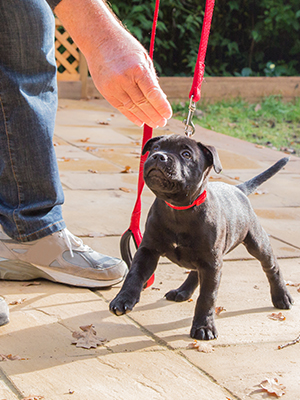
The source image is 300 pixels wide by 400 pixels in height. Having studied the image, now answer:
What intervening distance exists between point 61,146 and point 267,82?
5.54 m

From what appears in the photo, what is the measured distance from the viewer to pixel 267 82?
1030cm

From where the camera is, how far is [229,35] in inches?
460

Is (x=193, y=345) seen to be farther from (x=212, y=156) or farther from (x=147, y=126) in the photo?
(x=147, y=126)

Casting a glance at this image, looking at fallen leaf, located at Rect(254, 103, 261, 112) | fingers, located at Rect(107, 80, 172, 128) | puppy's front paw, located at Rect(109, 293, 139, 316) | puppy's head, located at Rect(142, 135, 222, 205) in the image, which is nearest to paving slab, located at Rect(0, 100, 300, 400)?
puppy's front paw, located at Rect(109, 293, 139, 316)

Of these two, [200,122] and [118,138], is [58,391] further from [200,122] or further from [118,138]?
[200,122]

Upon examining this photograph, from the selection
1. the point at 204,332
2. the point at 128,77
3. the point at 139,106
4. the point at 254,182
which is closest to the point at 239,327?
the point at 204,332

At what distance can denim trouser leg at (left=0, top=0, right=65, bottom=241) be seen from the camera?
254 centimetres

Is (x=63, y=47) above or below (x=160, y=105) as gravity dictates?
below

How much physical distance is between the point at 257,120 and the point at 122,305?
7.09 meters

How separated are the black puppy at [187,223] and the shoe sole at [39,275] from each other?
0.52 m

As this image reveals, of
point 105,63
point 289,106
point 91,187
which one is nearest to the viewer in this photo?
point 105,63

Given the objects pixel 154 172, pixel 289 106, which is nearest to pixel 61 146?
pixel 154 172

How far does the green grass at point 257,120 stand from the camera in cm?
746

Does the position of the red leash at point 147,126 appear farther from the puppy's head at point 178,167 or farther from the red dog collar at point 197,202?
the red dog collar at point 197,202
